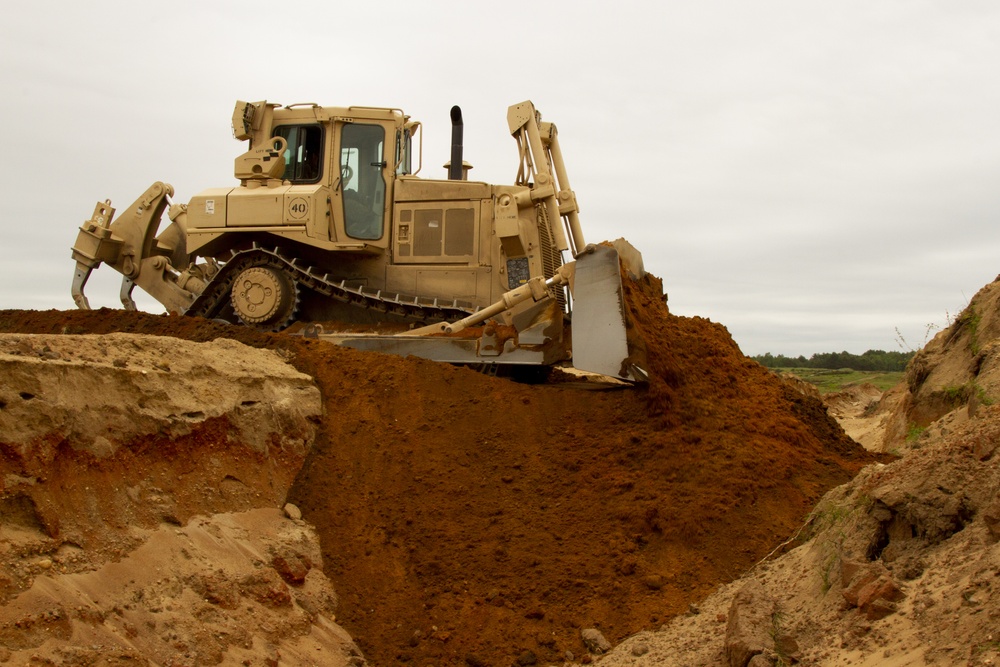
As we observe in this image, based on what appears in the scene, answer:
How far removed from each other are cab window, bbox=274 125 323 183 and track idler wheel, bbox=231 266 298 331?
1.31 meters

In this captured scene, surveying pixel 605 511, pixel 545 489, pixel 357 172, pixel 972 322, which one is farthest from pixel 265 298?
pixel 972 322

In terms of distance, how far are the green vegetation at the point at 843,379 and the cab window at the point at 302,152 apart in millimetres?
10574

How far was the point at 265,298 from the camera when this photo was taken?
12047 mm

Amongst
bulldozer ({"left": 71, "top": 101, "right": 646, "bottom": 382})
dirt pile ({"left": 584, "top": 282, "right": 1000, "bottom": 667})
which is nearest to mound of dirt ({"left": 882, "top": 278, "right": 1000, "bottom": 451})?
dirt pile ({"left": 584, "top": 282, "right": 1000, "bottom": 667})

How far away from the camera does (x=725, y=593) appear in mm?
6844

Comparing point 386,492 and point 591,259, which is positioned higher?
point 591,259

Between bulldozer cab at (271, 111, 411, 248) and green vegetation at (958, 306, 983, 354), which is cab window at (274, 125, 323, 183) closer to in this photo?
bulldozer cab at (271, 111, 411, 248)

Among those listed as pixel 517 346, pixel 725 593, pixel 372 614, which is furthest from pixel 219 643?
pixel 517 346

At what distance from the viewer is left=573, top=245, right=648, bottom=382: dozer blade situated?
9.19 metres

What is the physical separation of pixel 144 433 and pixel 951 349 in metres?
7.65

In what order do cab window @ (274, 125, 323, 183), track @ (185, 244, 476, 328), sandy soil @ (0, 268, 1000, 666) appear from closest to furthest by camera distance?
sandy soil @ (0, 268, 1000, 666), track @ (185, 244, 476, 328), cab window @ (274, 125, 323, 183)

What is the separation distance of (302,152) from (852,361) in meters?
21.4

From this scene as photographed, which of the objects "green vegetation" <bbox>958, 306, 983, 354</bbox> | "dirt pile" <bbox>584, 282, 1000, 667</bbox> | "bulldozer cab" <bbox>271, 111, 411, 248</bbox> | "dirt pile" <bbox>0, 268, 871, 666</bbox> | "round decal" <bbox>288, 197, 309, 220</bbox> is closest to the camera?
"dirt pile" <bbox>584, 282, 1000, 667</bbox>

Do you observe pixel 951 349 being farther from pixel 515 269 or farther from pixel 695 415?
pixel 515 269
